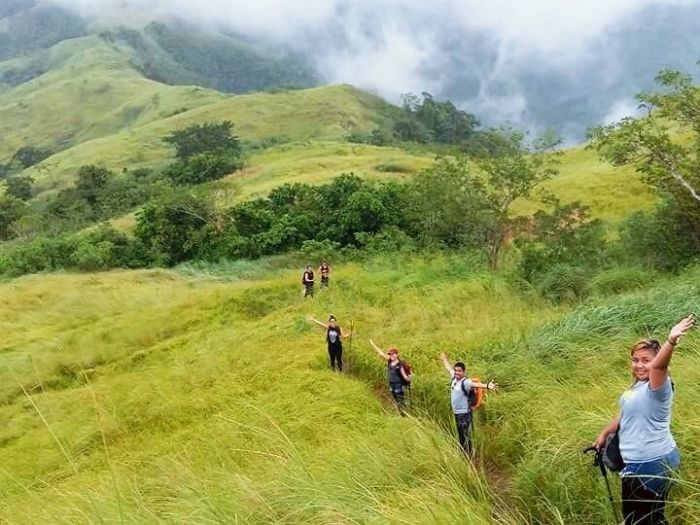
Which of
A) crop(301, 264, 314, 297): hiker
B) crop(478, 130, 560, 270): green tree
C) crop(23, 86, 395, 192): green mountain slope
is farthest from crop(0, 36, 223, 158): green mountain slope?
crop(301, 264, 314, 297): hiker

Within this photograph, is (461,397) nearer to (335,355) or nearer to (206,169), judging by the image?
(335,355)

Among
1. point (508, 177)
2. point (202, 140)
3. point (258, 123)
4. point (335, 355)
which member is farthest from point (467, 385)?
point (258, 123)

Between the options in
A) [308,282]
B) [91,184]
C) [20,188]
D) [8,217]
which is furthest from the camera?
[20,188]

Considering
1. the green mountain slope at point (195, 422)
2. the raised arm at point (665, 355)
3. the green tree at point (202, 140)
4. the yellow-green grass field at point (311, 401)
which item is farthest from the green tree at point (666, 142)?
the green tree at point (202, 140)

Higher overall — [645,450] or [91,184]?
[91,184]

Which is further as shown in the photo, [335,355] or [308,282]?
[308,282]

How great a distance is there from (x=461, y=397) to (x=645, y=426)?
3.34 meters

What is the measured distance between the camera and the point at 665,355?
3.46 meters

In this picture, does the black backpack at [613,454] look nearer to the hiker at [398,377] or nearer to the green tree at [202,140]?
the hiker at [398,377]

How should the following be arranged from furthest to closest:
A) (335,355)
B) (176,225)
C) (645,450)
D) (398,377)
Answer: (176,225), (335,355), (398,377), (645,450)

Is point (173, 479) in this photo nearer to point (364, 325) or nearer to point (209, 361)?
point (209, 361)

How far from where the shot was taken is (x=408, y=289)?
18.5m

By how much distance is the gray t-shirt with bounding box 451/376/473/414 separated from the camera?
7156mm

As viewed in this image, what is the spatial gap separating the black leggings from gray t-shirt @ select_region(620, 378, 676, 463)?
0.16 meters
